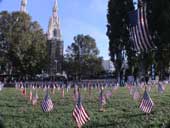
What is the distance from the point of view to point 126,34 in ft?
207

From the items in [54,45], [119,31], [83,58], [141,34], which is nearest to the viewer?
[141,34]

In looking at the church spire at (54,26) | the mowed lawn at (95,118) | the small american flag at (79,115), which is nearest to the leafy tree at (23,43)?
the mowed lawn at (95,118)

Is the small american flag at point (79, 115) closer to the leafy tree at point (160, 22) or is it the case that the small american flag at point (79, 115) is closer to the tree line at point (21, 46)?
the leafy tree at point (160, 22)

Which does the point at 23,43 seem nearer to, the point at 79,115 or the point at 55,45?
the point at 79,115

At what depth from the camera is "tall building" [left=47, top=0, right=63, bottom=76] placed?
133150mm

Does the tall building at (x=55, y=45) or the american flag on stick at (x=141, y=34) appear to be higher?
the tall building at (x=55, y=45)

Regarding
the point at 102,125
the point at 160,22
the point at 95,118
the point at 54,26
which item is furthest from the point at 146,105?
the point at 54,26

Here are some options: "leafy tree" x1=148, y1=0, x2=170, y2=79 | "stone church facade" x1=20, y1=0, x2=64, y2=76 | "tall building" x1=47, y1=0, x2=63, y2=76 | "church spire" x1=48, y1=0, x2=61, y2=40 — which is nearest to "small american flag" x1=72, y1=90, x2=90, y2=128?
"leafy tree" x1=148, y1=0, x2=170, y2=79

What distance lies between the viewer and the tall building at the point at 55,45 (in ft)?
437

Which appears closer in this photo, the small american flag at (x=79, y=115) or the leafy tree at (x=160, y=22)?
the small american flag at (x=79, y=115)

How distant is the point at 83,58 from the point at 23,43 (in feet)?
121

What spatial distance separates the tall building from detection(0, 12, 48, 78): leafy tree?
22.8 meters

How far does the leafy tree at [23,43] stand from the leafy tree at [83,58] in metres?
26.4

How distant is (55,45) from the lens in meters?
165
